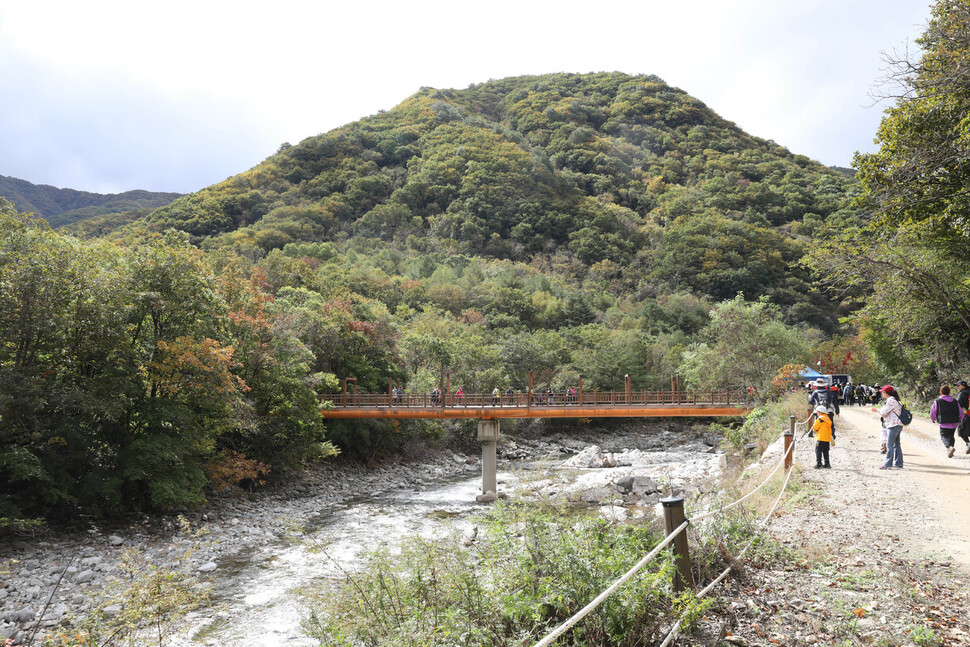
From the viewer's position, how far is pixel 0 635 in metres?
9.58

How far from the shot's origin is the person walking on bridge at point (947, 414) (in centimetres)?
1221

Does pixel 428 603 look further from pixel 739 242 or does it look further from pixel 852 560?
pixel 739 242

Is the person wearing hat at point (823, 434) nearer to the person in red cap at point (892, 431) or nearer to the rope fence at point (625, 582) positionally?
the person in red cap at point (892, 431)

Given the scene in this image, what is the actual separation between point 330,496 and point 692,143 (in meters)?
127

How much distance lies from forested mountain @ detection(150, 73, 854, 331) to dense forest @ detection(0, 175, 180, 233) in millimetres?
42084

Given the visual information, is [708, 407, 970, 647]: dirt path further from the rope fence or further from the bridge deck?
the bridge deck

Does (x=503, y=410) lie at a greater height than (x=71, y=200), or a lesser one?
lesser

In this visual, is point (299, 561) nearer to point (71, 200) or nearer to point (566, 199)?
point (566, 199)

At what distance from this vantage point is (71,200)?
138875 millimetres

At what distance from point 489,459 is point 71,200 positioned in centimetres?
15553

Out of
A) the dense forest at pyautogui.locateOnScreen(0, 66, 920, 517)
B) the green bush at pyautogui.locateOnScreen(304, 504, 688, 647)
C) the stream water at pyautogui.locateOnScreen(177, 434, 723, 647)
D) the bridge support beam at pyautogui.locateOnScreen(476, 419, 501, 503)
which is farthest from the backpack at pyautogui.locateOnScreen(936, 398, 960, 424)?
the bridge support beam at pyautogui.locateOnScreen(476, 419, 501, 503)

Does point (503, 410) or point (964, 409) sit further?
point (503, 410)

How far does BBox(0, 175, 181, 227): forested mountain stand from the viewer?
4712 inches

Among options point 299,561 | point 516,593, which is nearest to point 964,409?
point 516,593
